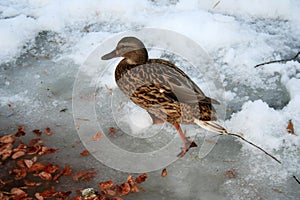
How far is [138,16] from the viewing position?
4539mm

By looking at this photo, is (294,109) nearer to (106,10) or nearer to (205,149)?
(205,149)

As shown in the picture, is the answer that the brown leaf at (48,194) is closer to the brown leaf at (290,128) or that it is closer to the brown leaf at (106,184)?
the brown leaf at (106,184)

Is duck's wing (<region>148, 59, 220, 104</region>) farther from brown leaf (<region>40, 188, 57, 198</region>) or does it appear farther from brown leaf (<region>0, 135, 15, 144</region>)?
brown leaf (<region>0, 135, 15, 144</region>)

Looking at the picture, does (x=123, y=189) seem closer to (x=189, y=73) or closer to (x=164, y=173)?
(x=164, y=173)

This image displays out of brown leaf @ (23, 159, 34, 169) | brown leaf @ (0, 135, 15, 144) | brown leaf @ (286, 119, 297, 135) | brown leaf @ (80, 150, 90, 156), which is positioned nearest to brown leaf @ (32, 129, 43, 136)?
brown leaf @ (0, 135, 15, 144)

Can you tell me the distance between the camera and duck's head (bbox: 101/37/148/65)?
10.5 feet

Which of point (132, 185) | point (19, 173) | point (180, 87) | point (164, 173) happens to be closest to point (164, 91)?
point (180, 87)

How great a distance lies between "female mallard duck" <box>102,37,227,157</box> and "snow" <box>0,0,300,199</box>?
0.23m

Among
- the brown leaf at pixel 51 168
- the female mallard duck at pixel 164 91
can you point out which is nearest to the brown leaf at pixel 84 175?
the brown leaf at pixel 51 168

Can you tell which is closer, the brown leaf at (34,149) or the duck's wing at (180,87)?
the duck's wing at (180,87)

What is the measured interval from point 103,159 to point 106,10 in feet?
7.06

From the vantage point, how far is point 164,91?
9.75ft

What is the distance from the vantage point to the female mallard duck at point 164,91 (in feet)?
9.82

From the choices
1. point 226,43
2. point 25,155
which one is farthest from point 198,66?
point 25,155
